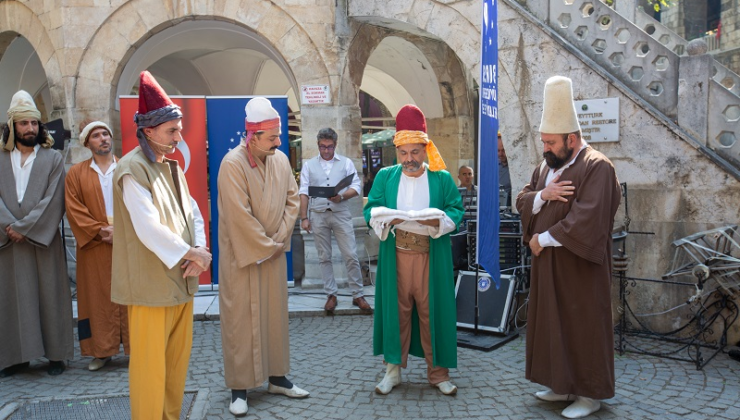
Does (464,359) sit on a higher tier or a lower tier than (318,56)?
lower

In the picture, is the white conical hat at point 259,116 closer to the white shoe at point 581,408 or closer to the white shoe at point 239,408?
the white shoe at point 239,408

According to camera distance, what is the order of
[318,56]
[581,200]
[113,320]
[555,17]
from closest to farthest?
[581,200]
[113,320]
[555,17]
[318,56]

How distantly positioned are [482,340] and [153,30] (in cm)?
565

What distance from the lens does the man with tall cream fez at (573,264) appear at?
4059 millimetres

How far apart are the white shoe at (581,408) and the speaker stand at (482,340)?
1.45 m

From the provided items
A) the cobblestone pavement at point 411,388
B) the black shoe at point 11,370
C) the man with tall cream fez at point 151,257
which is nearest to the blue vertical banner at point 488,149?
the cobblestone pavement at point 411,388

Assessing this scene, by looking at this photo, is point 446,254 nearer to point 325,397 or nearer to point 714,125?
point 325,397

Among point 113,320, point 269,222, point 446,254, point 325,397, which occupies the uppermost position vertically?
point 269,222

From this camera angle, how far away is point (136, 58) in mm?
8320

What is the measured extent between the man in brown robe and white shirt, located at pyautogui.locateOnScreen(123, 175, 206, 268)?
199cm

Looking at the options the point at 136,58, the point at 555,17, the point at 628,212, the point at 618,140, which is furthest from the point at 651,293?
the point at 136,58

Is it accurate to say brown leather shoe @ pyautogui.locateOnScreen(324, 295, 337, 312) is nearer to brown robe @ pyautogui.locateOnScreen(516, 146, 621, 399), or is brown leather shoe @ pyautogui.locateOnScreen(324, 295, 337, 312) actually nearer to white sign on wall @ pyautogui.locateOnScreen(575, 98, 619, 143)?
brown robe @ pyautogui.locateOnScreen(516, 146, 621, 399)

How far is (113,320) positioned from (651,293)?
201 inches

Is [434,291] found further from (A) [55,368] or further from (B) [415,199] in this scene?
(A) [55,368]
